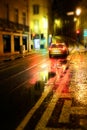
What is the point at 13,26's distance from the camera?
43281mm

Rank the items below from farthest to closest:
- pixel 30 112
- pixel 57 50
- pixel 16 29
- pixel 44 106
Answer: pixel 16 29 < pixel 57 50 < pixel 44 106 < pixel 30 112

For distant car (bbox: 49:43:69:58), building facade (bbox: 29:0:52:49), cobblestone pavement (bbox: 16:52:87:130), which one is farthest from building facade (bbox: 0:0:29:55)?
cobblestone pavement (bbox: 16:52:87:130)

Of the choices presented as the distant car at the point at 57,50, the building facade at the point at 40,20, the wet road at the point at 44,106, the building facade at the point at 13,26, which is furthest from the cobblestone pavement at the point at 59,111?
the building facade at the point at 40,20

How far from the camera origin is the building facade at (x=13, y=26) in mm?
39938

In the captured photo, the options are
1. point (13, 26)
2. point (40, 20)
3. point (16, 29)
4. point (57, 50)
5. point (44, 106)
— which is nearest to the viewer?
point (44, 106)

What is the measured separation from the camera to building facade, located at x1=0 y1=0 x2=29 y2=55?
131 ft

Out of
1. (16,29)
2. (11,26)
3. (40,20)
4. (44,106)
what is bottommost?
(44,106)

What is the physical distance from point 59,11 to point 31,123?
8205 cm

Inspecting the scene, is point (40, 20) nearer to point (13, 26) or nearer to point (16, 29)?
point (16, 29)

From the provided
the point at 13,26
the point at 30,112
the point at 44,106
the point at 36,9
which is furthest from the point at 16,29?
the point at 30,112

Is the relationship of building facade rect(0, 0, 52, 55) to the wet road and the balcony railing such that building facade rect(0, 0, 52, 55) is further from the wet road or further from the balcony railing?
the wet road

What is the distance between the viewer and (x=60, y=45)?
3253cm

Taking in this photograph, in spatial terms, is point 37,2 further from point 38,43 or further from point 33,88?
point 33,88

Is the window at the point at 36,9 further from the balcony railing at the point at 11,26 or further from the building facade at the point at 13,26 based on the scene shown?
the balcony railing at the point at 11,26
